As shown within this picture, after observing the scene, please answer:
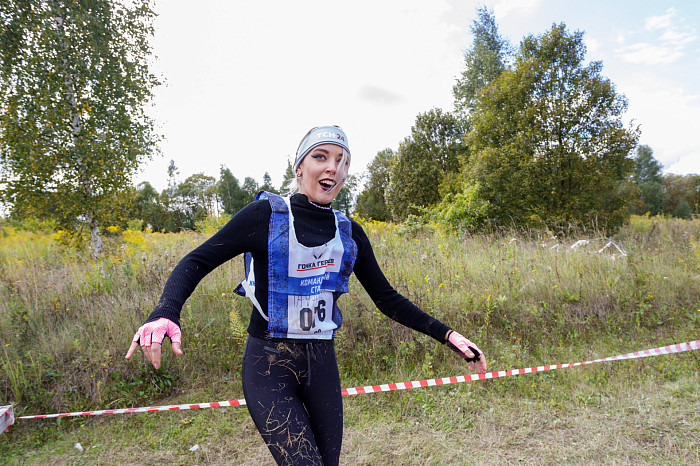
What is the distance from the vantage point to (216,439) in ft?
10.9

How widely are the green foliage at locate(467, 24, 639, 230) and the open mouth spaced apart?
1127 cm

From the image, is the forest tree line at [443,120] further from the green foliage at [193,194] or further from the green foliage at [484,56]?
Result: the green foliage at [193,194]

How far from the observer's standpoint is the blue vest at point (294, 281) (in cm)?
166

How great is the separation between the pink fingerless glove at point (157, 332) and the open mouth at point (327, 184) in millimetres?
946

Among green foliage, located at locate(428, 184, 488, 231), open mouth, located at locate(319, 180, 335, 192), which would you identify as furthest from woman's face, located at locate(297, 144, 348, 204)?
green foliage, located at locate(428, 184, 488, 231)

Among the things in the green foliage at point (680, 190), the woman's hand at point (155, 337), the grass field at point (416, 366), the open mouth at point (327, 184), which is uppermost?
the green foliage at point (680, 190)

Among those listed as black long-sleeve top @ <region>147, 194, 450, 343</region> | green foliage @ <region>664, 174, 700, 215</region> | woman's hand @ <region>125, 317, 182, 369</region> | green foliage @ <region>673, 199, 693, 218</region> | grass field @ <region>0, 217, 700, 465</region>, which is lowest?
grass field @ <region>0, 217, 700, 465</region>

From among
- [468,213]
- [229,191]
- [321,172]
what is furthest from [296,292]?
[229,191]

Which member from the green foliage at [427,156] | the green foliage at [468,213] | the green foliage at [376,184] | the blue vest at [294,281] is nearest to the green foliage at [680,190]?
the green foliage at [427,156]

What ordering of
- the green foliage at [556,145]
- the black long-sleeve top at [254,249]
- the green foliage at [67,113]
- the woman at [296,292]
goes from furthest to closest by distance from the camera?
the green foliage at [556,145] → the green foliage at [67,113] → the woman at [296,292] → the black long-sleeve top at [254,249]

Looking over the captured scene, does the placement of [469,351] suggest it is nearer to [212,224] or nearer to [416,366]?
[416,366]

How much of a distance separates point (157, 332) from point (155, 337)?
2 centimetres

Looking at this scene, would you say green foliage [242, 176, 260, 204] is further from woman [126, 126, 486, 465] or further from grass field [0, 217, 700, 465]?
woman [126, 126, 486, 465]

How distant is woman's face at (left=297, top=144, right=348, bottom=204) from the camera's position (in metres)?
1.83
